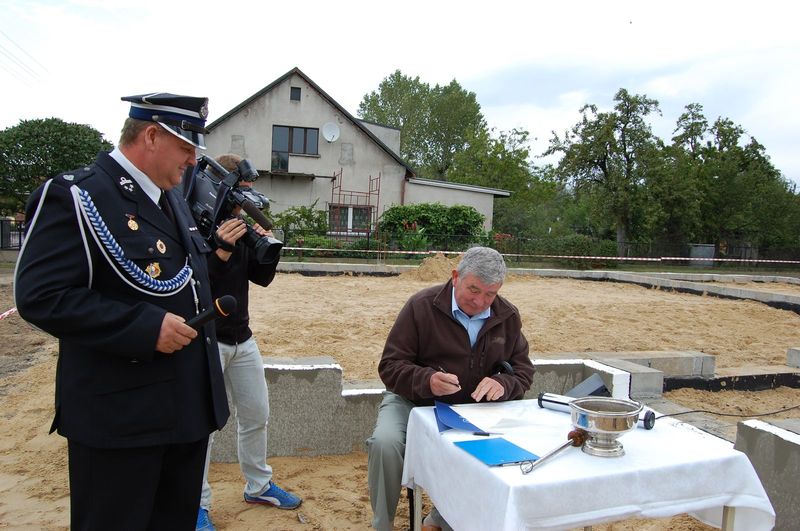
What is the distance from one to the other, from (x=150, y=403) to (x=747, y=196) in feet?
109

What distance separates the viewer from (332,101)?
86.9 feet

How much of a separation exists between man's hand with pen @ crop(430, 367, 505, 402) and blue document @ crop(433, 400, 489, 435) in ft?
0.58

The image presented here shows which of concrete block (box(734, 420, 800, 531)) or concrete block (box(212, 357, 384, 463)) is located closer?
concrete block (box(734, 420, 800, 531))

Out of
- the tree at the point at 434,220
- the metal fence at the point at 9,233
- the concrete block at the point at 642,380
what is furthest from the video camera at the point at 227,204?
the tree at the point at 434,220

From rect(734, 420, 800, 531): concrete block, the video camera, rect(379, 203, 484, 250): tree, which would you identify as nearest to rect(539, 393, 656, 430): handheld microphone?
rect(734, 420, 800, 531): concrete block

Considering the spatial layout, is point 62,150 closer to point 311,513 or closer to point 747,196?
point 311,513

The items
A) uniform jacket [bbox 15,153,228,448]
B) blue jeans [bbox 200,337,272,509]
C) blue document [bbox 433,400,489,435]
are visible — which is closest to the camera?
uniform jacket [bbox 15,153,228,448]

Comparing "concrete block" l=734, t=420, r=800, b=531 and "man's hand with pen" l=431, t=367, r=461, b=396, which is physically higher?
"man's hand with pen" l=431, t=367, r=461, b=396

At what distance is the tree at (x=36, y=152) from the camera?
57.8ft

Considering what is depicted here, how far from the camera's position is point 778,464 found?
308 cm

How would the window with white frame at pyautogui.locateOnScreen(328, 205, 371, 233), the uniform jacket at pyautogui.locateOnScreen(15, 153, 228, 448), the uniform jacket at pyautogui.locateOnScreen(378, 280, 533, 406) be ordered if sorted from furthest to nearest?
the window with white frame at pyautogui.locateOnScreen(328, 205, 371, 233)
the uniform jacket at pyautogui.locateOnScreen(378, 280, 533, 406)
the uniform jacket at pyautogui.locateOnScreen(15, 153, 228, 448)

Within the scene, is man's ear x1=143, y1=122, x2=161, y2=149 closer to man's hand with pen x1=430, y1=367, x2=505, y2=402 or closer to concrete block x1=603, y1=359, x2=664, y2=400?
man's hand with pen x1=430, y1=367, x2=505, y2=402

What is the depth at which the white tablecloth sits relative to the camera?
194 cm

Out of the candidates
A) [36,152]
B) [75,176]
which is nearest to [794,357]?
[75,176]
